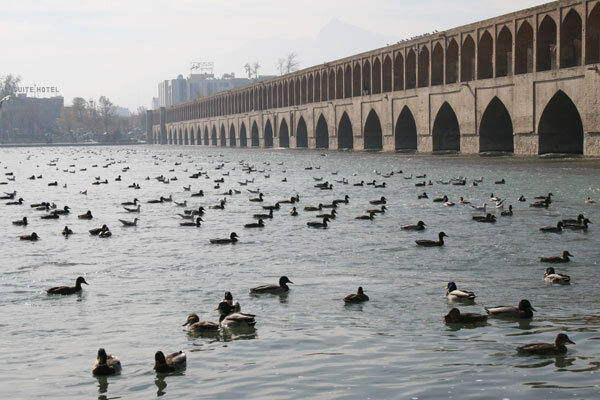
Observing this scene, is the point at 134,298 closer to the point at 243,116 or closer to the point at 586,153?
the point at 586,153

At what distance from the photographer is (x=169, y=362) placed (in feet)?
28.3

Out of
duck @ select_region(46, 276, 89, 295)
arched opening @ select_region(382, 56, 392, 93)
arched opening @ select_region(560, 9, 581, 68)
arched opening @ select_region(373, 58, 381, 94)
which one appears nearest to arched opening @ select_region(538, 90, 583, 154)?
arched opening @ select_region(560, 9, 581, 68)

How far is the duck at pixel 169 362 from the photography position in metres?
8.55

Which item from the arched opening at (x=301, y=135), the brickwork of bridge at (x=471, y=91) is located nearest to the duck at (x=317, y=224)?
the brickwork of bridge at (x=471, y=91)

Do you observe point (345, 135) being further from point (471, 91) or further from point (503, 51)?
point (503, 51)

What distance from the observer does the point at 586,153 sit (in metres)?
38.5

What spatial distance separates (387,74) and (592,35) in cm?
2541

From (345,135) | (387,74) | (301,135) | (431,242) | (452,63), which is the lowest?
(431,242)

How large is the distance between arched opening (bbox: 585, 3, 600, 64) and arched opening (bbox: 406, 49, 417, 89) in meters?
20.2

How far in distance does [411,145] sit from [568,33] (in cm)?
2133

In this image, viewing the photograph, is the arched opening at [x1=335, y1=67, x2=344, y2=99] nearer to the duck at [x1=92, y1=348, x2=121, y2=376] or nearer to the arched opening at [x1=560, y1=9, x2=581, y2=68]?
the arched opening at [x1=560, y1=9, x2=581, y2=68]

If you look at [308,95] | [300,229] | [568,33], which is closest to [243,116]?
[308,95]

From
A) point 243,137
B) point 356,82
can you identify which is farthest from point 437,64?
point 243,137

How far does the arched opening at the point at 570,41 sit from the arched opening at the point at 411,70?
709 inches
